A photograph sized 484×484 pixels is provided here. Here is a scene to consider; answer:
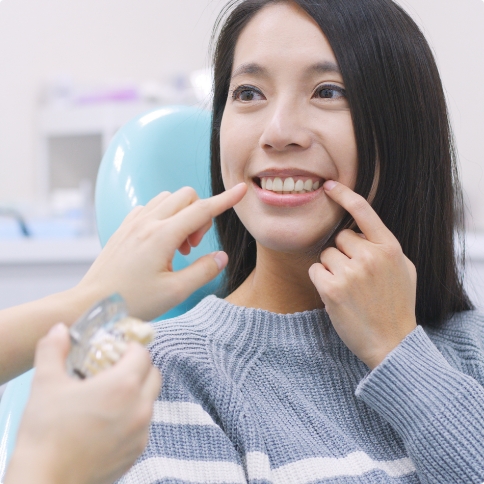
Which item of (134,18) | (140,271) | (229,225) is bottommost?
(229,225)

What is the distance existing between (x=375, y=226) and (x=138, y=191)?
47 cm

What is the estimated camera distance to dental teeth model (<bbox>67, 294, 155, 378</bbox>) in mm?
436

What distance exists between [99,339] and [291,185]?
1.56ft

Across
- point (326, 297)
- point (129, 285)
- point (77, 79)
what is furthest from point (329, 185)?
point (77, 79)

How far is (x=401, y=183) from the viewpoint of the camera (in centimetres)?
95

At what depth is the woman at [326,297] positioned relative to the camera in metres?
0.77

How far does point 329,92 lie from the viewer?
2.86 feet

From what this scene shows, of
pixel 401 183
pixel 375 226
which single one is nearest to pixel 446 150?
pixel 401 183

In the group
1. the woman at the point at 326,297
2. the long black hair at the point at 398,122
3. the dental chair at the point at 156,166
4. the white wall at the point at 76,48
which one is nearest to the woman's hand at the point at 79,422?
the woman at the point at 326,297

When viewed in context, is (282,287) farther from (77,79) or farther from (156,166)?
(77,79)

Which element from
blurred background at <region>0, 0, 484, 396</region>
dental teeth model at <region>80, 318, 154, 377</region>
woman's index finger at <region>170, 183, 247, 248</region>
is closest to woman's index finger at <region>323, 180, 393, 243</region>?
woman's index finger at <region>170, 183, 247, 248</region>

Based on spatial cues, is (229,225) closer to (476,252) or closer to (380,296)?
(380,296)

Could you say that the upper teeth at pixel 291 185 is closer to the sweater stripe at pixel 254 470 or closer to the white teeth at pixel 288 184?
the white teeth at pixel 288 184

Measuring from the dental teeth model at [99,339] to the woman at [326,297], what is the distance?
0.97ft
